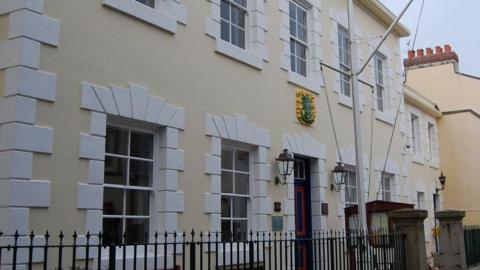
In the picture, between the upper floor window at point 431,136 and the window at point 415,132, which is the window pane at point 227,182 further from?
the upper floor window at point 431,136

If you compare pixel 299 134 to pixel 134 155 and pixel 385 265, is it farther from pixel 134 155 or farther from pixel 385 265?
pixel 134 155

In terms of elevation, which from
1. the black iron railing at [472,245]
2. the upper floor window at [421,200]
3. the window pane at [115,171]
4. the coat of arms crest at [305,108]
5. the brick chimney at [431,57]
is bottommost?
the black iron railing at [472,245]

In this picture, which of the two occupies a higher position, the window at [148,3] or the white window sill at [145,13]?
the window at [148,3]

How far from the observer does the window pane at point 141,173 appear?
7867 millimetres

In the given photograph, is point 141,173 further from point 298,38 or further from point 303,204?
point 298,38

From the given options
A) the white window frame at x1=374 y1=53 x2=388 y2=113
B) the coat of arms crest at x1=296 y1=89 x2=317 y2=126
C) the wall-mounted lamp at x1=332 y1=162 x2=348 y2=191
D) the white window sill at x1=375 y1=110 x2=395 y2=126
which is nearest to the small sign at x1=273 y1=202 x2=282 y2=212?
the coat of arms crest at x1=296 y1=89 x2=317 y2=126

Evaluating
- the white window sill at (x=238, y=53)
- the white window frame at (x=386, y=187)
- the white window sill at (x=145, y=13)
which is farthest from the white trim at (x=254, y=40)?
the white window frame at (x=386, y=187)

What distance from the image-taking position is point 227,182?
9742mm

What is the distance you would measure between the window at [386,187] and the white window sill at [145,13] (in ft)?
30.3

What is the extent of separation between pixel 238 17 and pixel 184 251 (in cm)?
575

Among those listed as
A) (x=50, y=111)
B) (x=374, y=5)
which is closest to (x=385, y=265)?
(x=50, y=111)

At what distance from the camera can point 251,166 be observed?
33.8 ft

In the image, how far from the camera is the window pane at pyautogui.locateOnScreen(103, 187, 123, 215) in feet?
24.2

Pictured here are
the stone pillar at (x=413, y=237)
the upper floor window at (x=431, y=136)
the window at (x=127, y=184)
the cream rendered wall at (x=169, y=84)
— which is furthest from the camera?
the upper floor window at (x=431, y=136)
